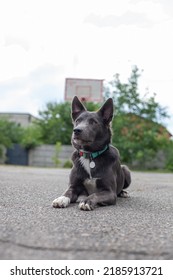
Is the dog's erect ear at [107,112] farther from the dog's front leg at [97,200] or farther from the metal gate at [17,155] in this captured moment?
the metal gate at [17,155]

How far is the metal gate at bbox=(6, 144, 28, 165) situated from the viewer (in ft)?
87.3

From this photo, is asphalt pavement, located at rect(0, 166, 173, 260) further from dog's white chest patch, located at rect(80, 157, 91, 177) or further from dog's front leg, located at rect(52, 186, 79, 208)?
dog's white chest patch, located at rect(80, 157, 91, 177)

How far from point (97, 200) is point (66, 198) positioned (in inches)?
12.5

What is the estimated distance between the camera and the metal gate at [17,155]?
2661 cm

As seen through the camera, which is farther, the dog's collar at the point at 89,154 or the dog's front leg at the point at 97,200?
the dog's collar at the point at 89,154

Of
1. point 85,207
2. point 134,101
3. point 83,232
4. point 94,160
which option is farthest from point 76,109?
point 134,101

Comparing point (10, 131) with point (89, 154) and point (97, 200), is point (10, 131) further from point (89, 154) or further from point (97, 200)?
point (97, 200)

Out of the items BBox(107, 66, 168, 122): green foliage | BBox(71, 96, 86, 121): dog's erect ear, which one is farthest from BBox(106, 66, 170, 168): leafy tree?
BBox(71, 96, 86, 121): dog's erect ear

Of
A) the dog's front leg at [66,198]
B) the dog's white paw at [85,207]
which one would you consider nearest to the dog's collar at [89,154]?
the dog's front leg at [66,198]

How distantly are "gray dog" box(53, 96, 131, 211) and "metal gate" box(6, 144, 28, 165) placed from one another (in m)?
22.5

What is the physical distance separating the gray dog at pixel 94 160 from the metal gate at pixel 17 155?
22452 millimetres

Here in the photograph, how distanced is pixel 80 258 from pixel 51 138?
28.9 meters

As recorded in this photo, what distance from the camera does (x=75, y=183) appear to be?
4234mm
